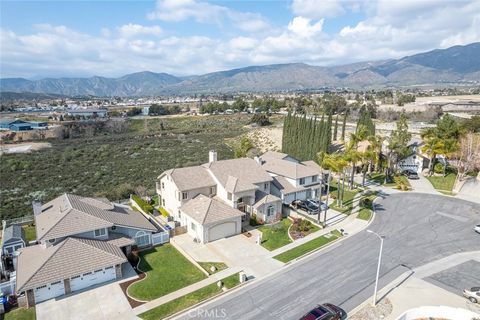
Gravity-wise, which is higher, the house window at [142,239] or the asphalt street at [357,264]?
the house window at [142,239]

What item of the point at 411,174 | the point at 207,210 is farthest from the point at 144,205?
the point at 411,174

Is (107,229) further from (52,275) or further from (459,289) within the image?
(459,289)

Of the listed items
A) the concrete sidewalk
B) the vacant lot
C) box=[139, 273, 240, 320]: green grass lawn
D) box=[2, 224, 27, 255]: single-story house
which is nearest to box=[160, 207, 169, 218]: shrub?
the vacant lot

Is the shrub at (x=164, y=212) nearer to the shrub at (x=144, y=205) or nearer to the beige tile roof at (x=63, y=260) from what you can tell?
the shrub at (x=144, y=205)

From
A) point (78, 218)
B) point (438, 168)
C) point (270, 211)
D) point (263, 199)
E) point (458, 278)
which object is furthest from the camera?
point (438, 168)

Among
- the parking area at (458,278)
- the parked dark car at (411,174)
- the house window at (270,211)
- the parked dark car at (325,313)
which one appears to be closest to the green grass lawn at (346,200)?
the house window at (270,211)

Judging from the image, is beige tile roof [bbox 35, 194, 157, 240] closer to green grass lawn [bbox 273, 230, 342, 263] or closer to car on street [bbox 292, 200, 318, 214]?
green grass lawn [bbox 273, 230, 342, 263]

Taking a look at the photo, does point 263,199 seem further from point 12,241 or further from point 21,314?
point 12,241
